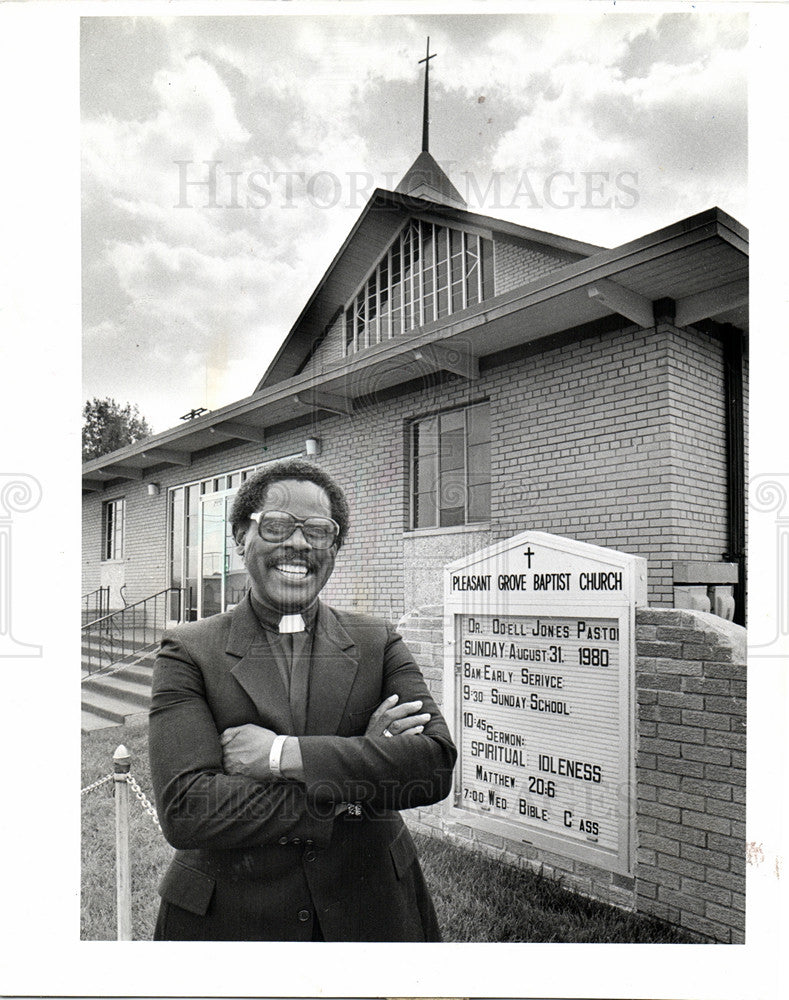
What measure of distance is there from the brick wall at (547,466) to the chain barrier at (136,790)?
604 millimetres

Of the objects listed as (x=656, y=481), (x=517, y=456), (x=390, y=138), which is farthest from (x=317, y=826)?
(x=390, y=138)

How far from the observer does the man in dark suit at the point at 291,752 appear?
7.30 ft

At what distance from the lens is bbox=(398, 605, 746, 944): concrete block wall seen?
7.68 feet

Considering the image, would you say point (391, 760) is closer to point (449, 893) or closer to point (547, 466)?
point (449, 893)

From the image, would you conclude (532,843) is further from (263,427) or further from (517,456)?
(263,427)

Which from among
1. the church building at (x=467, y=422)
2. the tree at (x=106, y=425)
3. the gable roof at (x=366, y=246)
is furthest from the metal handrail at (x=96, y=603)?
the gable roof at (x=366, y=246)

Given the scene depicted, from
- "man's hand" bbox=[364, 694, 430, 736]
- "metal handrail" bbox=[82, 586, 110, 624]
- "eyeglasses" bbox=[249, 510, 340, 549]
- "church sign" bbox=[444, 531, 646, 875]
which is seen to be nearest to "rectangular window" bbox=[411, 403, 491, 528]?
"church sign" bbox=[444, 531, 646, 875]

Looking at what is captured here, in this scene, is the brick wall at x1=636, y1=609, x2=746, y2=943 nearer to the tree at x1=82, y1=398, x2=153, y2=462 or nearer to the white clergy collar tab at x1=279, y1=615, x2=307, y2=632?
the white clergy collar tab at x1=279, y1=615, x2=307, y2=632

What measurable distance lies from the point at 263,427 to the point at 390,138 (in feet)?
3.45

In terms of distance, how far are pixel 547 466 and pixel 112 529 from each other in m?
1.49

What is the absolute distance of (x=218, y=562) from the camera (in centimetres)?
244

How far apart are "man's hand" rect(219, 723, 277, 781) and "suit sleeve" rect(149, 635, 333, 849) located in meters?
0.02

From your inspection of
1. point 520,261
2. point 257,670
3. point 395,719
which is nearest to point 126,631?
point 257,670

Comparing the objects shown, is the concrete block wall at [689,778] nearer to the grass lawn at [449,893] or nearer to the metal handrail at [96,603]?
the grass lawn at [449,893]
